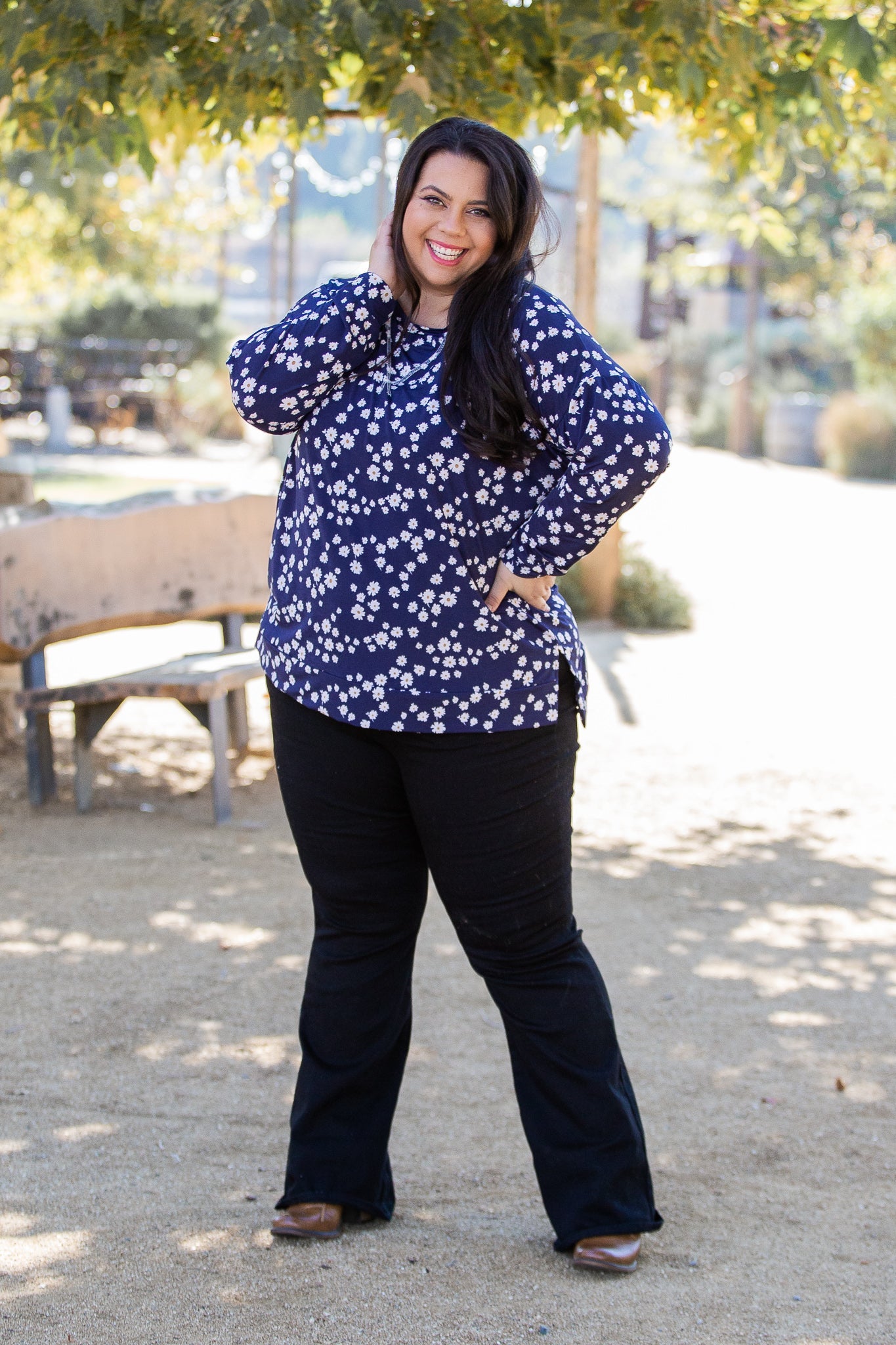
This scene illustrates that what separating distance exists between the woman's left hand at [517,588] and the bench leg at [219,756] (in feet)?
9.95

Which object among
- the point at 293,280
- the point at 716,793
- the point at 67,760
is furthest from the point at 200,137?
the point at 293,280

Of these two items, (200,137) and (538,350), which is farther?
(200,137)

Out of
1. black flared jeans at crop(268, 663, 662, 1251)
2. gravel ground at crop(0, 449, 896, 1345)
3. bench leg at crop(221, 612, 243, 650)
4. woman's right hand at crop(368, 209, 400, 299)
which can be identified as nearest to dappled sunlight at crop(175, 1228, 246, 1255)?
gravel ground at crop(0, 449, 896, 1345)

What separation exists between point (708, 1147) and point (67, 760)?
3836mm

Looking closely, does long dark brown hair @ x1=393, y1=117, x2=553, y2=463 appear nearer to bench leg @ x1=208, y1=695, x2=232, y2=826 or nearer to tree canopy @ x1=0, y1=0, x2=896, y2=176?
tree canopy @ x1=0, y1=0, x2=896, y2=176

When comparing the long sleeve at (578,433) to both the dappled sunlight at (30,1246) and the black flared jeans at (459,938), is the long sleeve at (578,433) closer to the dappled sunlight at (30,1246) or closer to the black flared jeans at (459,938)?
the black flared jeans at (459,938)

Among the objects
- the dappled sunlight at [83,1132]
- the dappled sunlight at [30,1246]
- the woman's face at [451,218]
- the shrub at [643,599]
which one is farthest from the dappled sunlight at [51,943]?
the shrub at [643,599]

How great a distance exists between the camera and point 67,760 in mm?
6188

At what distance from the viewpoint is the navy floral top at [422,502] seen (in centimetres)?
217

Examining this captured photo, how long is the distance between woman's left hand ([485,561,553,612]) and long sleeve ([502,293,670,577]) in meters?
0.01

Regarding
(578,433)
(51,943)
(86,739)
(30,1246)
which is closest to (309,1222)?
(30,1246)

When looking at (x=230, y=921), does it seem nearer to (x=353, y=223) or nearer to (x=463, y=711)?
(x=463, y=711)

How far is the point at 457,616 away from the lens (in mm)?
2246

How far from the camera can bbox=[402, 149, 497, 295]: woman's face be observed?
2219mm
